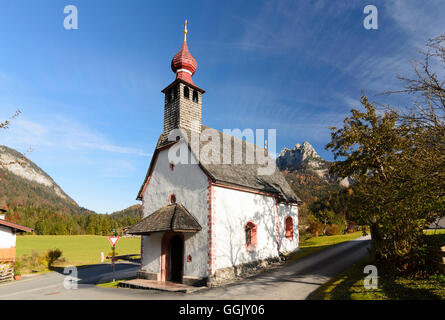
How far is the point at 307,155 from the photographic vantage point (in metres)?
156

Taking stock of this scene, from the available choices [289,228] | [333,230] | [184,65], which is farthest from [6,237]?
[333,230]

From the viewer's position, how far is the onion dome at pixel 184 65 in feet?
67.2

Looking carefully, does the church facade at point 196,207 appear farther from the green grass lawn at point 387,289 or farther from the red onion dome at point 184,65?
the green grass lawn at point 387,289

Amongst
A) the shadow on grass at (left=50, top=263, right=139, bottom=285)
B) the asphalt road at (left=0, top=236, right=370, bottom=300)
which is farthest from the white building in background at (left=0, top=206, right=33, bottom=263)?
the asphalt road at (left=0, top=236, right=370, bottom=300)

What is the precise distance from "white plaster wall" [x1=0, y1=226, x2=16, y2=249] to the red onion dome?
2060cm

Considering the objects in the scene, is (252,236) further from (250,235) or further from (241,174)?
(241,174)

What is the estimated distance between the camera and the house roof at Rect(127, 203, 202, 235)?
1517 cm

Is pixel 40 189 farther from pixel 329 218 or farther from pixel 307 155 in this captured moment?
pixel 329 218

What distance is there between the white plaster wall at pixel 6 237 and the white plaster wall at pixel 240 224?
20.8 meters

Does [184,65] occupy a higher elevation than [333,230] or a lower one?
higher

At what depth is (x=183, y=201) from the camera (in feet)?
55.8

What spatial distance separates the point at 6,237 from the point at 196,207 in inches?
780
